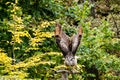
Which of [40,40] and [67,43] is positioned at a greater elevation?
[67,43]

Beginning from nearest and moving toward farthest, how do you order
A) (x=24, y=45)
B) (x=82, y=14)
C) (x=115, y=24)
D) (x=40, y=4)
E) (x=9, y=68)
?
1. (x=9, y=68)
2. (x=24, y=45)
3. (x=40, y=4)
4. (x=82, y=14)
5. (x=115, y=24)

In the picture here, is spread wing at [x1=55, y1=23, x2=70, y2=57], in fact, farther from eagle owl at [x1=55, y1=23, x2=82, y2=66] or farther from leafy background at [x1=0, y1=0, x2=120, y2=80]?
leafy background at [x1=0, y1=0, x2=120, y2=80]

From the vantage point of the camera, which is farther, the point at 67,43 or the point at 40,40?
the point at 40,40

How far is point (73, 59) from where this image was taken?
417 cm

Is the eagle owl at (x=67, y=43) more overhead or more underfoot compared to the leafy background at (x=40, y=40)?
more overhead

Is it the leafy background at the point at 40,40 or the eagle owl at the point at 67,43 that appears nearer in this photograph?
the eagle owl at the point at 67,43

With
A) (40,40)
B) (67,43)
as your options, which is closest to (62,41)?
(67,43)

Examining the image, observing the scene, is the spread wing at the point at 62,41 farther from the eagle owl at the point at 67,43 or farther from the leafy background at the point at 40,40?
the leafy background at the point at 40,40

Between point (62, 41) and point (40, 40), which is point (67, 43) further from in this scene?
point (40, 40)

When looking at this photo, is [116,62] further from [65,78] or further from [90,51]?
[65,78]

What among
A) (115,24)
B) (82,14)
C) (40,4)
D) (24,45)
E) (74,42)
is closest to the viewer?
(74,42)

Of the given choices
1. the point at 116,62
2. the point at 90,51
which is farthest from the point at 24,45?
the point at 116,62

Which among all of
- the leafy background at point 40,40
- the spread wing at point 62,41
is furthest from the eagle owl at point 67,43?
the leafy background at point 40,40

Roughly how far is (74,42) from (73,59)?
0.86 ft
